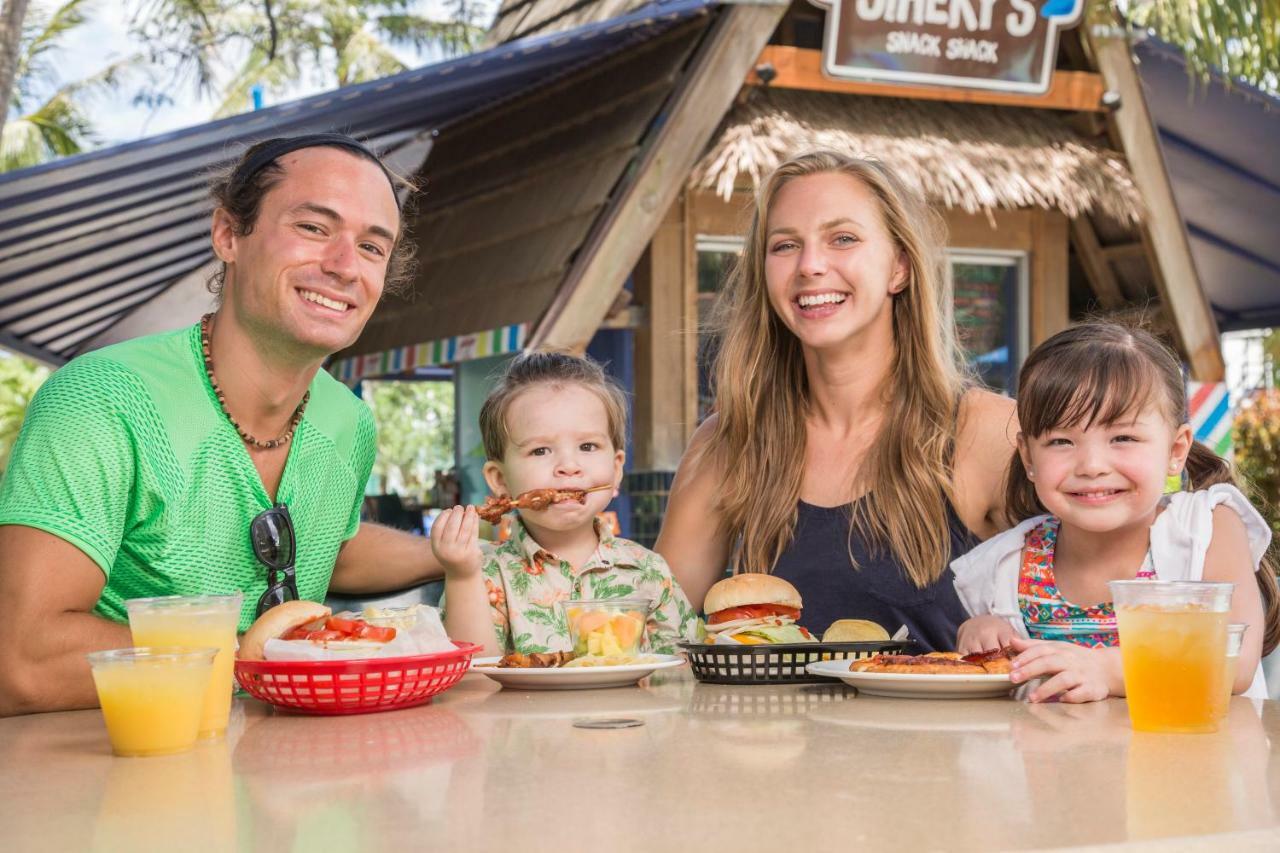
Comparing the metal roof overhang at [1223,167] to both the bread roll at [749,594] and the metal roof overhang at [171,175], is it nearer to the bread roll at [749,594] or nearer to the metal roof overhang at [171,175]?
the metal roof overhang at [171,175]

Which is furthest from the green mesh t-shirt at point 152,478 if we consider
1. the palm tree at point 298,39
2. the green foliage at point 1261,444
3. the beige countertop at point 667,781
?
the palm tree at point 298,39

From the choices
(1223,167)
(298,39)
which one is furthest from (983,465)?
(298,39)

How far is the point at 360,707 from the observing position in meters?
2.19

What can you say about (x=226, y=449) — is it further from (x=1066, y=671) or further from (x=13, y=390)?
(x=13, y=390)

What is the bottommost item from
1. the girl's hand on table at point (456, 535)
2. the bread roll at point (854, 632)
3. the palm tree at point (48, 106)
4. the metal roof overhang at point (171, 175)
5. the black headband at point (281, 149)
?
the bread roll at point (854, 632)

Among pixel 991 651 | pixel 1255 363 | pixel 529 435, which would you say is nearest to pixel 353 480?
pixel 529 435

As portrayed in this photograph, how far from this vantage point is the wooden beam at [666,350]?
8570 millimetres

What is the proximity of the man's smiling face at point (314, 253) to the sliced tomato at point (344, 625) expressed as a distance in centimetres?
86

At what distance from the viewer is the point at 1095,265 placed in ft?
34.3

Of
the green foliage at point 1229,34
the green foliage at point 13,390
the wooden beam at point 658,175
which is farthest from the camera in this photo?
the green foliage at point 13,390

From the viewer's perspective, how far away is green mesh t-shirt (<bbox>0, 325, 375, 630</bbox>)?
2543 mm

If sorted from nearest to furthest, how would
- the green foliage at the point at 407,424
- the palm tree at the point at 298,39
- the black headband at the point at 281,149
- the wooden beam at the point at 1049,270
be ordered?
the black headband at the point at 281,149 → the wooden beam at the point at 1049,270 → the palm tree at the point at 298,39 → the green foliage at the point at 407,424

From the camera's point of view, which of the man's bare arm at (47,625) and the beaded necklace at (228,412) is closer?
the man's bare arm at (47,625)

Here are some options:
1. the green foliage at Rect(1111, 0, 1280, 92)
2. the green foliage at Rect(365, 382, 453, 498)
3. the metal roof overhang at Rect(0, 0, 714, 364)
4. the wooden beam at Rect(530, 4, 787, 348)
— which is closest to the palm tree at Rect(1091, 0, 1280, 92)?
the green foliage at Rect(1111, 0, 1280, 92)
